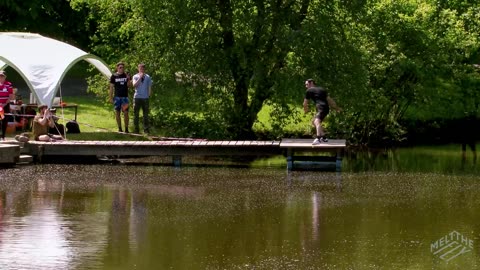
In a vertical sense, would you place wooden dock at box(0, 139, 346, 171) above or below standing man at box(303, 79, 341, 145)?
below

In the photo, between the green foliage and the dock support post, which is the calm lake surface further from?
the green foliage

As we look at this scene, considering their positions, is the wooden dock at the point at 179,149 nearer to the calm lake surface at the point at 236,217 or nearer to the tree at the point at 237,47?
the calm lake surface at the point at 236,217

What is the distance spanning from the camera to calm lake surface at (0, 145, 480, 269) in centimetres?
1472

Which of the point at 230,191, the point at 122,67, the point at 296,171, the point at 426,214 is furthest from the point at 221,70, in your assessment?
the point at 426,214

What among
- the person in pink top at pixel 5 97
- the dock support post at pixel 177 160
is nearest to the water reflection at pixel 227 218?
the dock support post at pixel 177 160

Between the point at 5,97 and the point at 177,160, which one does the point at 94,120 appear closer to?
the point at 5,97

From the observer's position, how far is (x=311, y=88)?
2566 centimetres

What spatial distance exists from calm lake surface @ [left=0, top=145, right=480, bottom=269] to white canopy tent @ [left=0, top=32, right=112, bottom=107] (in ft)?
10.2

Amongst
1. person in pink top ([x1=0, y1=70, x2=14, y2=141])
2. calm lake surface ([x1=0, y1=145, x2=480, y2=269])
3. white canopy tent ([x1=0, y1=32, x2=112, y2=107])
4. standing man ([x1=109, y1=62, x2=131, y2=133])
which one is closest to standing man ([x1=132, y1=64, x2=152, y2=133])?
standing man ([x1=109, y1=62, x2=131, y2=133])

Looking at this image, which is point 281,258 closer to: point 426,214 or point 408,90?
point 426,214

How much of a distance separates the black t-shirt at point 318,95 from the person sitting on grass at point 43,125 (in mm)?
6044

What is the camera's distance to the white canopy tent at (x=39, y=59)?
26828mm

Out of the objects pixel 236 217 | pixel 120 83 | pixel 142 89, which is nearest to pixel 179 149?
pixel 142 89

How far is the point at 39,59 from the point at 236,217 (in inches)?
454
